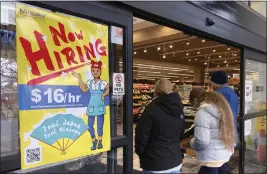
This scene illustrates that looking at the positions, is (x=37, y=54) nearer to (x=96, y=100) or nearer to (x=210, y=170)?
(x=96, y=100)

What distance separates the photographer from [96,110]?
1.74 meters

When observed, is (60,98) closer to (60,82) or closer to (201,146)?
(60,82)

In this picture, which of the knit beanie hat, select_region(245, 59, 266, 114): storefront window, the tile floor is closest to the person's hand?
the knit beanie hat

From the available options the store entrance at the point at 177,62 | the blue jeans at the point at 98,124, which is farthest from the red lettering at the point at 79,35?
the store entrance at the point at 177,62

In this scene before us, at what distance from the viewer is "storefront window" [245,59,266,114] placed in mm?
3970

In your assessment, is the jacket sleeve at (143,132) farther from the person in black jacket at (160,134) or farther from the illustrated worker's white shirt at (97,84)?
the illustrated worker's white shirt at (97,84)

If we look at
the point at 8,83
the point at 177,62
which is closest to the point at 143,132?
the point at 8,83

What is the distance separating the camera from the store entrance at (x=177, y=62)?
505 centimetres

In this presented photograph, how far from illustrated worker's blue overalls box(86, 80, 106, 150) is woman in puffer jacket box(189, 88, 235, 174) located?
1.01 metres

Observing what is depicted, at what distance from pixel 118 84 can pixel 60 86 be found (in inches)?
19.4

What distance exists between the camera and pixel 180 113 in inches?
86.7

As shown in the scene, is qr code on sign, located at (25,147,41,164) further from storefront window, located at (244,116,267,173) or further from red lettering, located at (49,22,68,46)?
storefront window, located at (244,116,267,173)

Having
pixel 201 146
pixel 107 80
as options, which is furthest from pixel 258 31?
pixel 107 80

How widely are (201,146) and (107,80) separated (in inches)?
45.9
